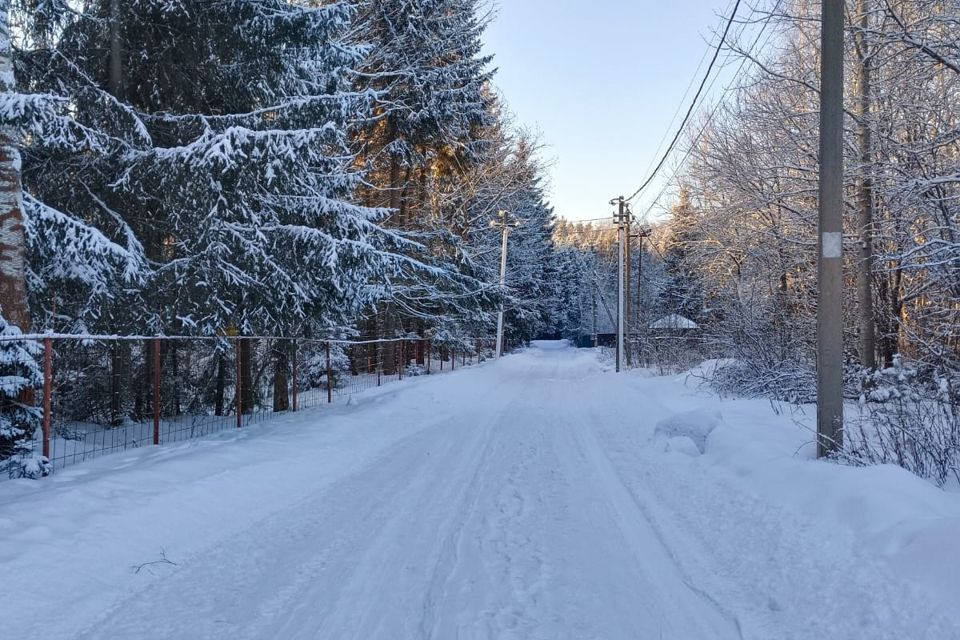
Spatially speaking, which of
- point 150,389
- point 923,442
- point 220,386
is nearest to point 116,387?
point 150,389

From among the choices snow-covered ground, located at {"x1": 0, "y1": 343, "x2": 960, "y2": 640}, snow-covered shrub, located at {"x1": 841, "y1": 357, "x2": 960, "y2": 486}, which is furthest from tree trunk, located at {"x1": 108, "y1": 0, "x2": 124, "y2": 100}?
snow-covered shrub, located at {"x1": 841, "y1": 357, "x2": 960, "y2": 486}

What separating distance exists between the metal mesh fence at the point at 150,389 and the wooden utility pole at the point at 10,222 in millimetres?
594

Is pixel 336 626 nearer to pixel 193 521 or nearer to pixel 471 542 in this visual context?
pixel 471 542

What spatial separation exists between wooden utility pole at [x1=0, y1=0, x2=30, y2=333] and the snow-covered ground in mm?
1990

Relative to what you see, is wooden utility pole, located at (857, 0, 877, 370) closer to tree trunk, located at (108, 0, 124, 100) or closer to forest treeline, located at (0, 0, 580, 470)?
forest treeline, located at (0, 0, 580, 470)

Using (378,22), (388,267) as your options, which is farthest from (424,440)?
(378,22)

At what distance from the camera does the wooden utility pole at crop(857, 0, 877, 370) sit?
30.9 feet

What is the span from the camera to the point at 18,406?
5789mm

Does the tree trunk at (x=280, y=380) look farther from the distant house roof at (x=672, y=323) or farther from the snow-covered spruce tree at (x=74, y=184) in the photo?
the distant house roof at (x=672, y=323)

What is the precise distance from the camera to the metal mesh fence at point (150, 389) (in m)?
6.99

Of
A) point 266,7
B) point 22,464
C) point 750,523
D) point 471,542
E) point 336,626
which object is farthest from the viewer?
point 266,7

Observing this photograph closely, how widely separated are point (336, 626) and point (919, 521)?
11.6 feet

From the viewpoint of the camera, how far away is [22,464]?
531cm

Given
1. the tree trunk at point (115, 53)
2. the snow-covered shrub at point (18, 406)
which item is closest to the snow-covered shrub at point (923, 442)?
the snow-covered shrub at point (18, 406)
